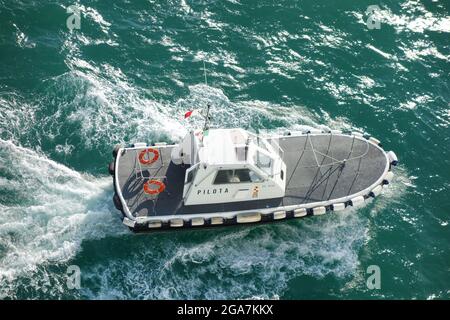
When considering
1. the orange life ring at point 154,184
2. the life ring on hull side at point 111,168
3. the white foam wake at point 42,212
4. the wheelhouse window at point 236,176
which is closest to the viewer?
the white foam wake at point 42,212

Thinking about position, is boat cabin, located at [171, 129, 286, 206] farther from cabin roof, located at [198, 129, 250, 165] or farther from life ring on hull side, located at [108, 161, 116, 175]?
life ring on hull side, located at [108, 161, 116, 175]

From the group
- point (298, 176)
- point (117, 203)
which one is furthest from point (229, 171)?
point (117, 203)

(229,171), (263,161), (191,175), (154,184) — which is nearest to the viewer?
(229,171)

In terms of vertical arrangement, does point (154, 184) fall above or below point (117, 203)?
above

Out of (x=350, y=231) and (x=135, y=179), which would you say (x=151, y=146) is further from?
(x=350, y=231)

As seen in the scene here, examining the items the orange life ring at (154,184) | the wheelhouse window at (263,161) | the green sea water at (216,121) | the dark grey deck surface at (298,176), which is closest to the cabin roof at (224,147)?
the wheelhouse window at (263,161)

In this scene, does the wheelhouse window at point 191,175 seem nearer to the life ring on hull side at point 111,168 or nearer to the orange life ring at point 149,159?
the orange life ring at point 149,159

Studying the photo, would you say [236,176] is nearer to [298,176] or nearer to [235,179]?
[235,179]
